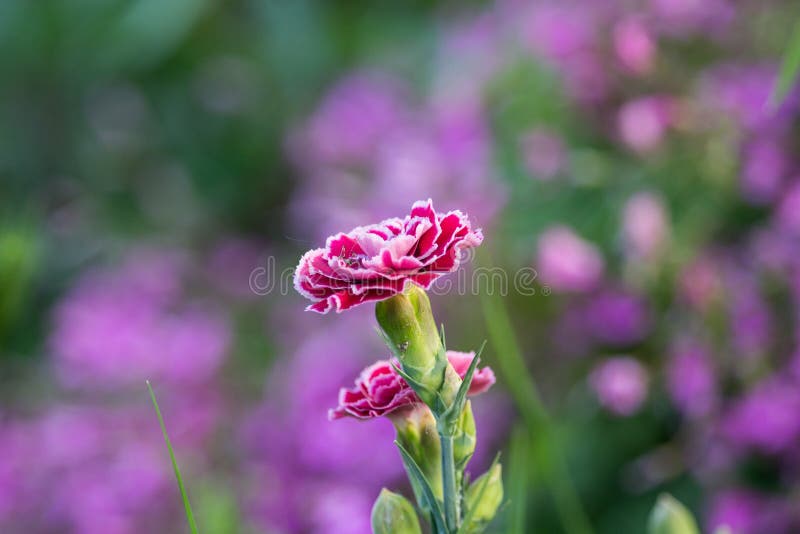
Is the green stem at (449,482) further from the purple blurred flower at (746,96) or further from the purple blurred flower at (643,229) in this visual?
the purple blurred flower at (746,96)

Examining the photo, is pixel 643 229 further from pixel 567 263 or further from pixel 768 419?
pixel 768 419

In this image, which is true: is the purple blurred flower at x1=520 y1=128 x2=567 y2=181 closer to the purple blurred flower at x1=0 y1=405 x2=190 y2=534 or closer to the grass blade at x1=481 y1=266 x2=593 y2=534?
the grass blade at x1=481 y1=266 x2=593 y2=534

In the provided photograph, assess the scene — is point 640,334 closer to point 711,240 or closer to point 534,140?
point 711,240

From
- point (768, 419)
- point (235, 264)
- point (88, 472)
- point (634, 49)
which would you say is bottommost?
point (768, 419)

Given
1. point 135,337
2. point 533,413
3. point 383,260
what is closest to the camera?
point 383,260

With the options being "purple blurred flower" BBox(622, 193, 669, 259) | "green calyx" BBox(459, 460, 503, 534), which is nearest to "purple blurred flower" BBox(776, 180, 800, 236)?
"purple blurred flower" BBox(622, 193, 669, 259)

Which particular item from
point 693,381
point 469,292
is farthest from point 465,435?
point 469,292
